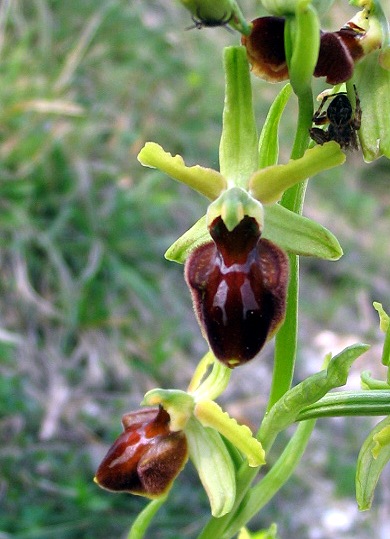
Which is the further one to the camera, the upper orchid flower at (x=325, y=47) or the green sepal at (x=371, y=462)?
the green sepal at (x=371, y=462)

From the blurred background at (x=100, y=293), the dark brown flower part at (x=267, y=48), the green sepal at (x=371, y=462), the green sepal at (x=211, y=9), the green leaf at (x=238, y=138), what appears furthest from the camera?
the blurred background at (x=100, y=293)

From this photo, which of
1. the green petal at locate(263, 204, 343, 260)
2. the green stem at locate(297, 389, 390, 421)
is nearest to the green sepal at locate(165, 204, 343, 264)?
the green petal at locate(263, 204, 343, 260)

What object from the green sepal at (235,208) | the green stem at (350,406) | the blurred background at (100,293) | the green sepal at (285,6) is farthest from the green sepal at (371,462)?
the blurred background at (100,293)

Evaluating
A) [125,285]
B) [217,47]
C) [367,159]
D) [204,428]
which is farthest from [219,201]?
[217,47]

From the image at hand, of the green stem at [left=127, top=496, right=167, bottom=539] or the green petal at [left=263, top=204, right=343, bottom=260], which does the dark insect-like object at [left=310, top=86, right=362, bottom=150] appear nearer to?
the green petal at [left=263, top=204, right=343, bottom=260]

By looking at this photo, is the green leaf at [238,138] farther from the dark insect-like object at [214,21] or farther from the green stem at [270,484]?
the green stem at [270,484]

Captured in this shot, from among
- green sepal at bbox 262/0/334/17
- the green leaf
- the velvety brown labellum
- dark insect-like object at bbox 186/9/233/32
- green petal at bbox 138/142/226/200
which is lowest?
the velvety brown labellum

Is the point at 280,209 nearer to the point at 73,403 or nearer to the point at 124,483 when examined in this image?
the point at 124,483
